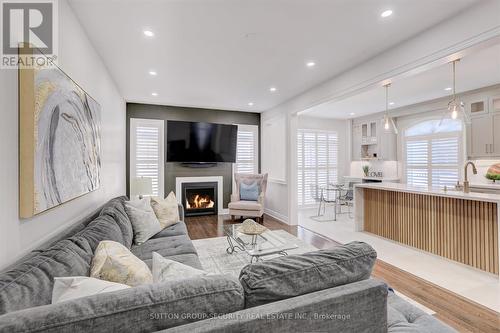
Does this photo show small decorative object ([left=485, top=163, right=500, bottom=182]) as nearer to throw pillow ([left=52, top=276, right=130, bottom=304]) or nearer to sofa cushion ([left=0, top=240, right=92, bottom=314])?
throw pillow ([left=52, top=276, right=130, bottom=304])

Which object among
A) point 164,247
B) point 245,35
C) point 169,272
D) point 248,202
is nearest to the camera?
point 169,272

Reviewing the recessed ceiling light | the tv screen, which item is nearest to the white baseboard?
the tv screen

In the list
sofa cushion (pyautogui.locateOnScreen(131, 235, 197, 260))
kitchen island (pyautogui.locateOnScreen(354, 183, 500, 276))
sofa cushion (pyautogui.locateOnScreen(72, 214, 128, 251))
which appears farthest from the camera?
kitchen island (pyautogui.locateOnScreen(354, 183, 500, 276))

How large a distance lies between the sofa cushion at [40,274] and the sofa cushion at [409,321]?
1.61 metres

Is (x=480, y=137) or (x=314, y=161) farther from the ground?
(x=480, y=137)

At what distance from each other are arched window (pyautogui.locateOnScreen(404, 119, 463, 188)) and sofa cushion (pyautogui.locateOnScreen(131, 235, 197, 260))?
582 cm

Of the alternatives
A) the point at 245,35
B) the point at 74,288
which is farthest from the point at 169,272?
the point at 245,35

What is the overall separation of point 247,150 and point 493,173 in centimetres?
507

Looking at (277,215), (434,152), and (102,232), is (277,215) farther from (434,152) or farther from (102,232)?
(102,232)

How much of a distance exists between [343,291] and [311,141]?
6.30m

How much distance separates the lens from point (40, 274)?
1.08 meters

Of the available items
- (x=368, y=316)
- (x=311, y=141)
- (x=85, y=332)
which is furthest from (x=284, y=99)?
(x=85, y=332)

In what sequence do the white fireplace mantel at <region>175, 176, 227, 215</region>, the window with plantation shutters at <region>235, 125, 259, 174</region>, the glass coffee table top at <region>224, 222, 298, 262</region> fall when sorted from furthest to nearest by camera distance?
the window with plantation shutters at <region>235, 125, 259, 174</region>
the white fireplace mantel at <region>175, 176, 227, 215</region>
the glass coffee table top at <region>224, 222, 298, 262</region>

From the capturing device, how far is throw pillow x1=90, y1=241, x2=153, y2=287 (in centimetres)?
119
